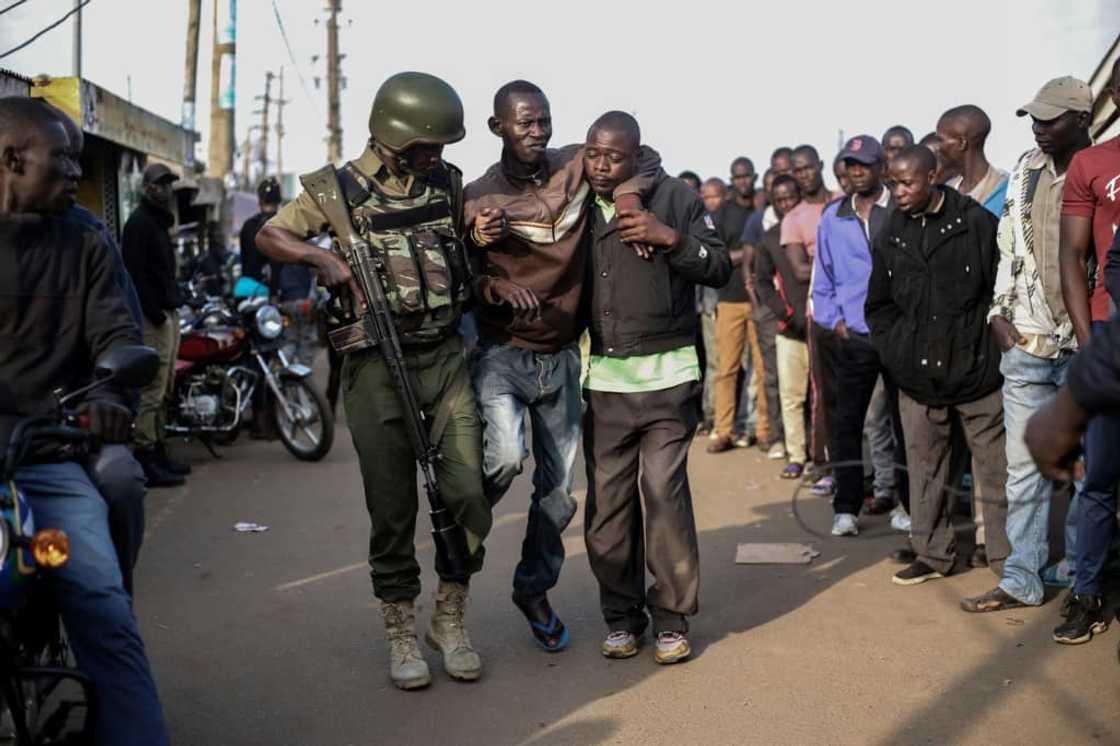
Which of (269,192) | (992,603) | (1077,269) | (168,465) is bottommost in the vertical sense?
(168,465)

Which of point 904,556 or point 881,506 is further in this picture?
point 881,506

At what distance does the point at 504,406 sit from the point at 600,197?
0.92 metres

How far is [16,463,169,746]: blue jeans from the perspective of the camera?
3570 mm

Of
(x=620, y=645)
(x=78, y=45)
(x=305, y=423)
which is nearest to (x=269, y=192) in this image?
(x=78, y=45)

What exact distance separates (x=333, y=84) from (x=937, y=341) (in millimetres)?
33188

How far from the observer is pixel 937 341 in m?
6.30

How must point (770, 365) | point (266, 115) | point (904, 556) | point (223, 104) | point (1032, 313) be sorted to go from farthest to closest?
point (266, 115) < point (223, 104) < point (770, 365) < point (904, 556) < point (1032, 313)

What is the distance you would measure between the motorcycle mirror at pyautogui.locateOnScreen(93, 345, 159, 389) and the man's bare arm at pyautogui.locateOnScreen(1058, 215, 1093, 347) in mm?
3475

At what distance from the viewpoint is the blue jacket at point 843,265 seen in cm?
784

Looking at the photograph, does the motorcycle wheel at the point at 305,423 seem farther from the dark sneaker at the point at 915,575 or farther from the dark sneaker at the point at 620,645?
the dark sneaker at the point at 620,645

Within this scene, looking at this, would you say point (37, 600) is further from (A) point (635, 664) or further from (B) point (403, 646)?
(A) point (635, 664)

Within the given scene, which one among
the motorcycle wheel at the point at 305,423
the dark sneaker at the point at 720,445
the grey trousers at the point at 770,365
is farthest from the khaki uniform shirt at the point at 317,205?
the dark sneaker at the point at 720,445

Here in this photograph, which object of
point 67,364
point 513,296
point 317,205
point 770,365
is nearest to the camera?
point 67,364

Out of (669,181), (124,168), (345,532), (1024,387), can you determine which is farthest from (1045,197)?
(124,168)
